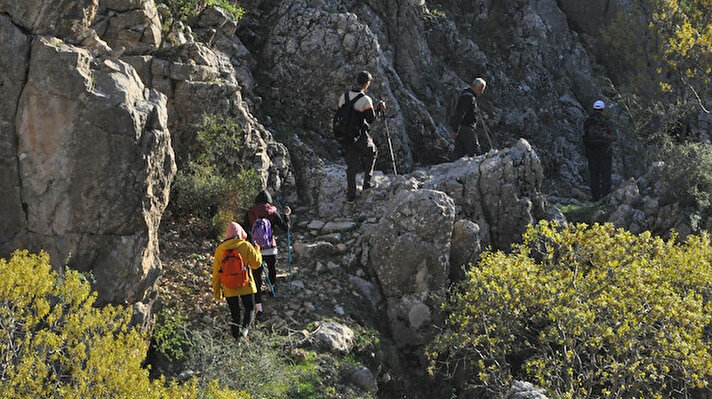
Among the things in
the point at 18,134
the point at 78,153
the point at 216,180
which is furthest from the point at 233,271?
the point at 216,180

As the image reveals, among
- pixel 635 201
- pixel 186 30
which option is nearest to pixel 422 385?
pixel 635 201

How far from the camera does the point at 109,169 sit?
31.2 ft

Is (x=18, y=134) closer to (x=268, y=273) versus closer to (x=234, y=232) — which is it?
(x=234, y=232)

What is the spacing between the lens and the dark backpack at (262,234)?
11055mm

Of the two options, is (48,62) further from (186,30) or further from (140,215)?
(186,30)

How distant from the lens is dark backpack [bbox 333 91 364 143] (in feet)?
44.4

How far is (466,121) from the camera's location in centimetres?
1572

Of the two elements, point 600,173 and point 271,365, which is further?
point 600,173

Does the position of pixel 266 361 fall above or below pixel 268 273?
below

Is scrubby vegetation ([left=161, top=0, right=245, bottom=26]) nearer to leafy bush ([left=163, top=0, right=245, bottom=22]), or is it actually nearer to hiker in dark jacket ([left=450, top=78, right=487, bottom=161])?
leafy bush ([left=163, top=0, right=245, bottom=22])

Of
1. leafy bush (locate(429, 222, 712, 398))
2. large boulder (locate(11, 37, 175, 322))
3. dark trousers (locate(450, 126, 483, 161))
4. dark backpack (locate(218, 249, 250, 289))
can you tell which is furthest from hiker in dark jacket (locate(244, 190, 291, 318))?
dark trousers (locate(450, 126, 483, 161))

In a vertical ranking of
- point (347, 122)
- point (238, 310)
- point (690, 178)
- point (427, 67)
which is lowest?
point (238, 310)

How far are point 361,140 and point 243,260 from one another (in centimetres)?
483

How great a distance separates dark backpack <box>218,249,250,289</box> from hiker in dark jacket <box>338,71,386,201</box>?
15.4 feet
